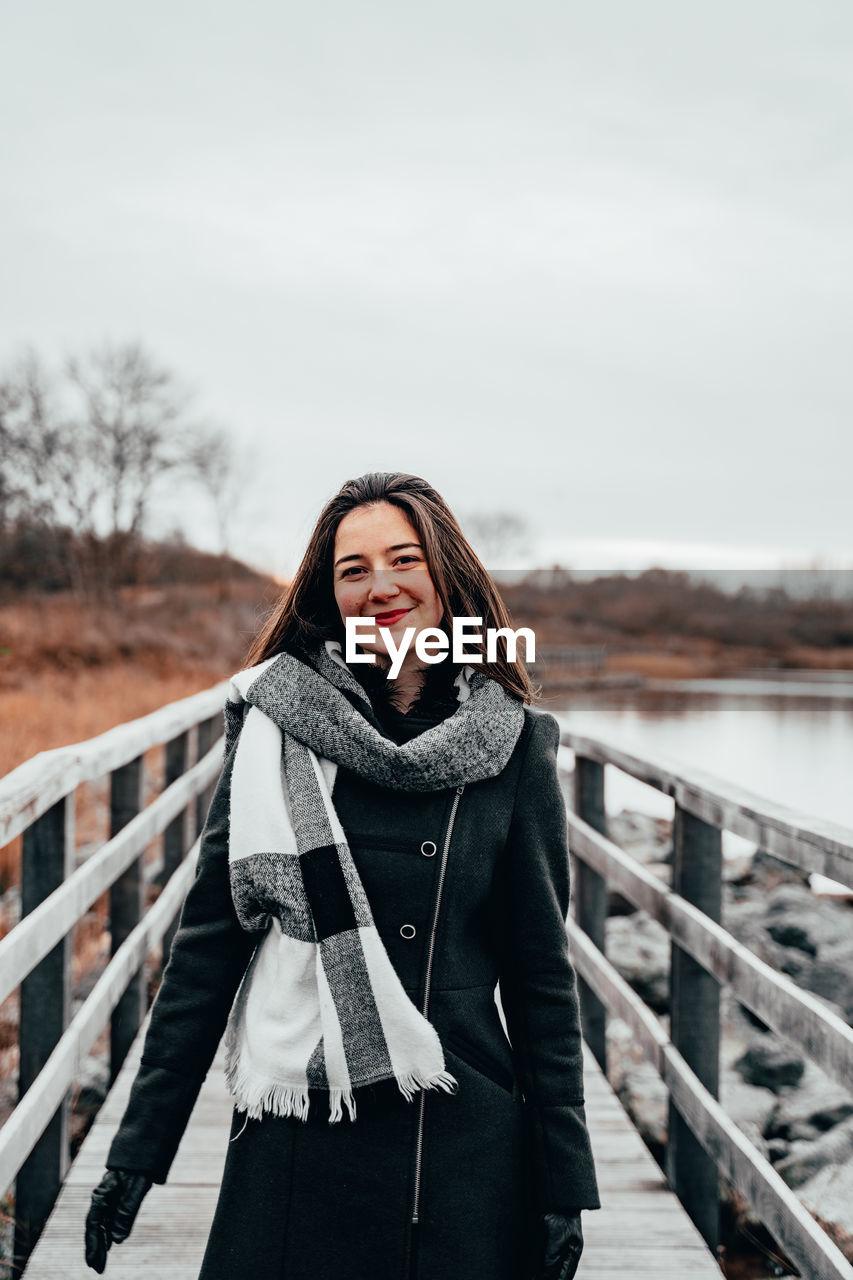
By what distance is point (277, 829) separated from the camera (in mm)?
1406

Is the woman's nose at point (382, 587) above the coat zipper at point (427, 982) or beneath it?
above

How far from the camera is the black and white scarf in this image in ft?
4.48

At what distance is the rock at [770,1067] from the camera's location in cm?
439

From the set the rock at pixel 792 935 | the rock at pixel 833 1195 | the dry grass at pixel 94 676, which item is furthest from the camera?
the rock at pixel 792 935

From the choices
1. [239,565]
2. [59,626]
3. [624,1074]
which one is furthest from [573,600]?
[624,1074]

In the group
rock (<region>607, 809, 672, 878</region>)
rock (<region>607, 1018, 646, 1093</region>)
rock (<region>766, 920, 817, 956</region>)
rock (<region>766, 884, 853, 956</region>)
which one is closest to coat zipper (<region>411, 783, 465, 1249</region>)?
rock (<region>607, 1018, 646, 1093</region>)

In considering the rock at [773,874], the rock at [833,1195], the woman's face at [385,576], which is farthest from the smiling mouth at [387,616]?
the rock at [773,874]

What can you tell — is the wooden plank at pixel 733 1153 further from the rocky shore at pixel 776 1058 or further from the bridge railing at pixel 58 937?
the bridge railing at pixel 58 937

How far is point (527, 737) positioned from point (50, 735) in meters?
9.85

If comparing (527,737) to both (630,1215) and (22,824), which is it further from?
(630,1215)

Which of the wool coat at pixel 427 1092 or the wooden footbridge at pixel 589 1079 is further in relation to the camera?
the wooden footbridge at pixel 589 1079

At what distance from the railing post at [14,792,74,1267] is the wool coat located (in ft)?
2.88

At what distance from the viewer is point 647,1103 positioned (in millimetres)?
3602

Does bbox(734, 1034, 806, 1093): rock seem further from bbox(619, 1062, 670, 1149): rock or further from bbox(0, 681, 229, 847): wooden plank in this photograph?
bbox(0, 681, 229, 847): wooden plank
